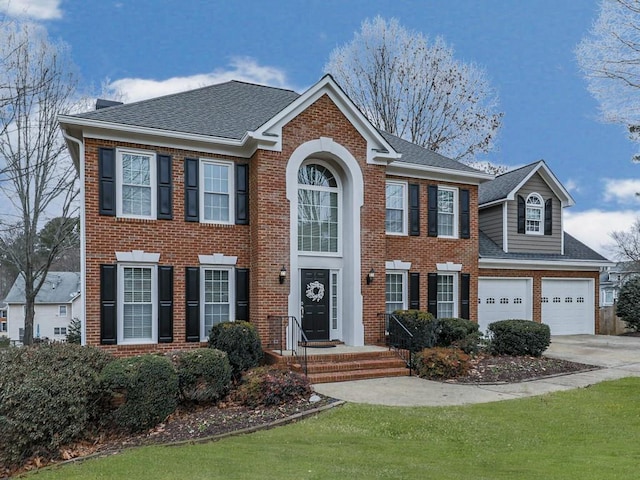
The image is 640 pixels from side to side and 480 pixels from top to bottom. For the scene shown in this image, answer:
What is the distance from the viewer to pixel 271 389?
922 cm

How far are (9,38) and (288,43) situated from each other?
901 cm

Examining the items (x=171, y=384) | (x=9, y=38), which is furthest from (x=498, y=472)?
(x=9, y=38)

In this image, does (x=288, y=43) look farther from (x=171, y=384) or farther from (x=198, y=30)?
(x=171, y=384)

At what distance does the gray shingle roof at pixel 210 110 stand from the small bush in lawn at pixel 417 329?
643cm

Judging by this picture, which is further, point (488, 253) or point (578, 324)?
point (578, 324)

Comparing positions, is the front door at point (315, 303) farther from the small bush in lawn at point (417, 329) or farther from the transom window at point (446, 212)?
the transom window at point (446, 212)

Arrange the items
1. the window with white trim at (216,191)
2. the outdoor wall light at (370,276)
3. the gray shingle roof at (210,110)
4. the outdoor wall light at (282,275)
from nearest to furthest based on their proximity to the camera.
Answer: the gray shingle roof at (210,110)
the outdoor wall light at (282,275)
the window with white trim at (216,191)
the outdoor wall light at (370,276)

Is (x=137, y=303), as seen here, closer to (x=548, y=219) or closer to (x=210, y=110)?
(x=210, y=110)

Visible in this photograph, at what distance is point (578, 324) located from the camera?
20.3 metres

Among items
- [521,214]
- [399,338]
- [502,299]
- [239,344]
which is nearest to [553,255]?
[521,214]

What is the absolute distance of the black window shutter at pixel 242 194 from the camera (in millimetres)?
12992

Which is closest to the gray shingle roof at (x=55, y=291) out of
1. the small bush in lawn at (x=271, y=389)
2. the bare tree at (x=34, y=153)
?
the bare tree at (x=34, y=153)

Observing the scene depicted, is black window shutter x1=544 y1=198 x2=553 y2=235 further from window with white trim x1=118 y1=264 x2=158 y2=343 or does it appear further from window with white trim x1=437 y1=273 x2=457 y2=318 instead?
window with white trim x1=118 y1=264 x2=158 y2=343

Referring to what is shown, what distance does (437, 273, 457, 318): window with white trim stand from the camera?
16047mm
